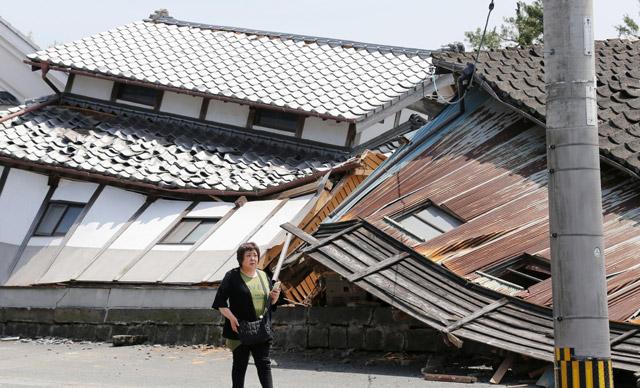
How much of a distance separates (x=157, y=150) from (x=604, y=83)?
8.93m

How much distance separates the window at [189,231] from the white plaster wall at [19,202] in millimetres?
2987

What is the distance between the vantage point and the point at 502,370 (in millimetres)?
12789

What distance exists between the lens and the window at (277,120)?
22.6 meters

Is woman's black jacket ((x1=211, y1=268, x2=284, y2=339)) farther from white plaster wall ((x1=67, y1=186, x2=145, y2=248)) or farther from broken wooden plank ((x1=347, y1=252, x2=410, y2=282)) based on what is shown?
white plaster wall ((x1=67, y1=186, x2=145, y2=248))

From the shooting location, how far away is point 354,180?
67.1ft

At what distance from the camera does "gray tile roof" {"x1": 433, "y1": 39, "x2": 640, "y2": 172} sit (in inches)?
609

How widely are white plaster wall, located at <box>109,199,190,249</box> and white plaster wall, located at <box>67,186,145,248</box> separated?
25 centimetres

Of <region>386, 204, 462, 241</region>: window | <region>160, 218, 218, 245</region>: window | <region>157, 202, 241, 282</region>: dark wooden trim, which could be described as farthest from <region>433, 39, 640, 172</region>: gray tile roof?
<region>160, 218, 218, 245</region>: window

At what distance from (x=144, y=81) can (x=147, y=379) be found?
35.8ft

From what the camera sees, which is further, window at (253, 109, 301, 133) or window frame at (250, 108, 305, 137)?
window at (253, 109, 301, 133)

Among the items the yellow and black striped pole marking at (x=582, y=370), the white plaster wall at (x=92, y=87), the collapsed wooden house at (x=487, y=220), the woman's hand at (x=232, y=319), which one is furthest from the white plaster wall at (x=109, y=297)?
the yellow and black striped pole marking at (x=582, y=370)

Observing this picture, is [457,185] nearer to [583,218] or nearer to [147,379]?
[147,379]

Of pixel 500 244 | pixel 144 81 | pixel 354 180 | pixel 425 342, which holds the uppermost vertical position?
pixel 144 81

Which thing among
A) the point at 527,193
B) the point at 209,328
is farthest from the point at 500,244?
the point at 209,328
